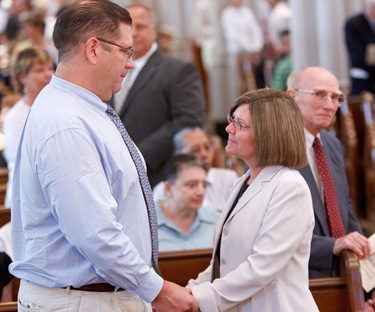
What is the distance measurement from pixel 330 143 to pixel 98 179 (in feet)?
5.70

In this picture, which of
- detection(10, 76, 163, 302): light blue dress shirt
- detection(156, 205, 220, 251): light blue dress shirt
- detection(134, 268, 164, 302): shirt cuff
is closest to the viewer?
detection(10, 76, 163, 302): light blue dress shirt

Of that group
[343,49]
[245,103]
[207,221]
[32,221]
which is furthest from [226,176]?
[343,49]

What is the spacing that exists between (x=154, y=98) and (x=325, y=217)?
1.80m

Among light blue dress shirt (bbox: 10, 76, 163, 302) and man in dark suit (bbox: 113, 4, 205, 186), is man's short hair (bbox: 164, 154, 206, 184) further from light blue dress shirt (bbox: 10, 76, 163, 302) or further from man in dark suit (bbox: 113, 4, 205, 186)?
light blue dress shirt (bbox: 10, 76, 163, 302)

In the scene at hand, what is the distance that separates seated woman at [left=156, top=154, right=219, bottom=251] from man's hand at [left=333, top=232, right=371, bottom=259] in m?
1.27

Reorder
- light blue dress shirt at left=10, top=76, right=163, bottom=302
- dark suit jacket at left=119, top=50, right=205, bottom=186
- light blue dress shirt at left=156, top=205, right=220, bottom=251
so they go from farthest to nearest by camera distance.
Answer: dark suit jacket at left=119, top=50, right=205, bottom=186, light blue dress shirt at left=156, top=205, right=220, bottom=251, light blue dress shirt at left=10, top=76, right=163, bottom=302

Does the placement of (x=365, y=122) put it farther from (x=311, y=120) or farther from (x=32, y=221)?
(x=32, y=221)

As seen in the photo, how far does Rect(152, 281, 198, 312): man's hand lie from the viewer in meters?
2.98

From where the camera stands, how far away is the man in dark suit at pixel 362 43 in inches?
390

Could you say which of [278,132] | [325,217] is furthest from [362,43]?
[278,132]

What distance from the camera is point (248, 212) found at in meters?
3.21

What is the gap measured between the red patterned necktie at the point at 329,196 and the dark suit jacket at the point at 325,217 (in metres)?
0.03

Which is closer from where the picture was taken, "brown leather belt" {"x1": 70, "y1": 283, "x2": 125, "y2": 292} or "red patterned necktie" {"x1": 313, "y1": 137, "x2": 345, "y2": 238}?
"brown leather belt" {"x1": 70, "y1": 283, "x2": 125, "y2": 292}

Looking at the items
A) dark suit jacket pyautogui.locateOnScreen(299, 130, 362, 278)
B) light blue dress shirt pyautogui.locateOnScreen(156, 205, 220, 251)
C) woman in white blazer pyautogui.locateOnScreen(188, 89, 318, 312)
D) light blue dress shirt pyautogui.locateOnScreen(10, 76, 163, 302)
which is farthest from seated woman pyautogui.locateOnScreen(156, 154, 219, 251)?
light blue dress shirt pyautogui.locateOnScreen(10, 76, 163, 302)
